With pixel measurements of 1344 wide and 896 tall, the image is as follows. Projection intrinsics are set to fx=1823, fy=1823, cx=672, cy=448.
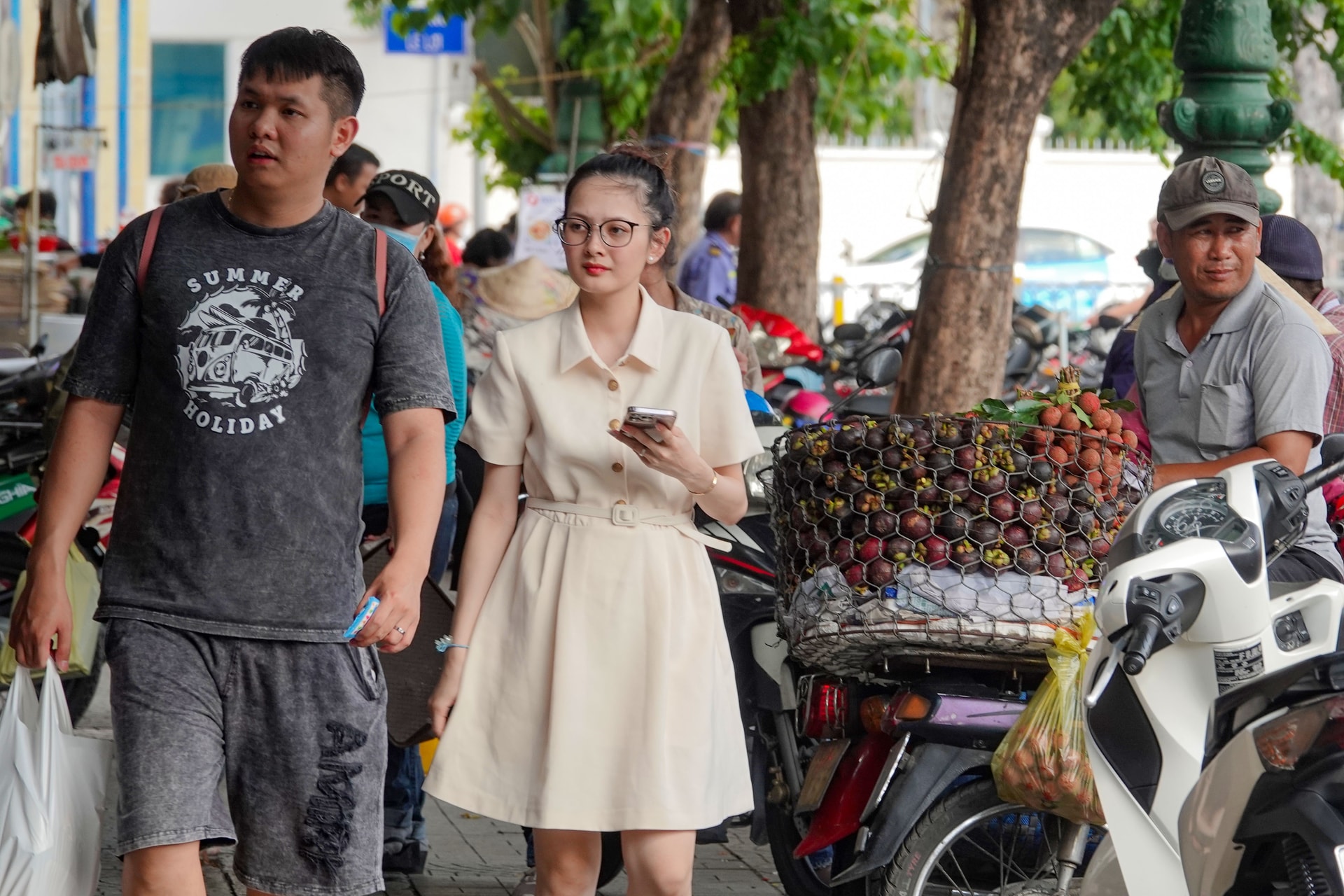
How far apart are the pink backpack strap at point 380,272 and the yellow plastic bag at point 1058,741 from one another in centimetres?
153

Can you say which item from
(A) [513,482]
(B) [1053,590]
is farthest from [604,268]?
(B) [1053,590]

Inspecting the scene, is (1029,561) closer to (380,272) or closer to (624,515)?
(624,515)

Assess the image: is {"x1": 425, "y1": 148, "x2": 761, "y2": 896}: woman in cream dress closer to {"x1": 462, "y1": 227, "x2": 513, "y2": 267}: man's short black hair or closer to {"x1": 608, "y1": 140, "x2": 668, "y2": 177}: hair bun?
{"x1": 608, "y1": 140, "x2": 668, "y2": 177}: hair bun

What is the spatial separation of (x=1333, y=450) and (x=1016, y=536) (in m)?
0.93

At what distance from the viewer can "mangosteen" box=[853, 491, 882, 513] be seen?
404cm

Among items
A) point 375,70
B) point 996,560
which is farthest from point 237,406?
point 375,70

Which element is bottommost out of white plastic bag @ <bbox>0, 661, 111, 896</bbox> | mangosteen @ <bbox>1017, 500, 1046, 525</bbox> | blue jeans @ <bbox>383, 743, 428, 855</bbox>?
blue jeans @ <bbox>383, 743, 428, 855</bbox>

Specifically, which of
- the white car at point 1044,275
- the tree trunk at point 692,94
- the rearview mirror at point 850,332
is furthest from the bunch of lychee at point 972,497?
the white car at point 1044,275

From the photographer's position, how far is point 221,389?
3.24 m

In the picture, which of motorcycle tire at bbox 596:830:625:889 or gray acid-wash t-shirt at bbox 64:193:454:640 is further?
motorcycle tire at bbox 596:830:625:889

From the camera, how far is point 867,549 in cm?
399

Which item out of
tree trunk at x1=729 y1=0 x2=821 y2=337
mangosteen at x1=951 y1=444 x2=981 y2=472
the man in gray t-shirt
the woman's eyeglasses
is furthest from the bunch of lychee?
tree trunk at x1=729 y1=0 x2=821 y2=337

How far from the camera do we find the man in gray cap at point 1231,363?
164 inches

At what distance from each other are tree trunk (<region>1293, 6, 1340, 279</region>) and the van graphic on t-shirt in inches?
1075
